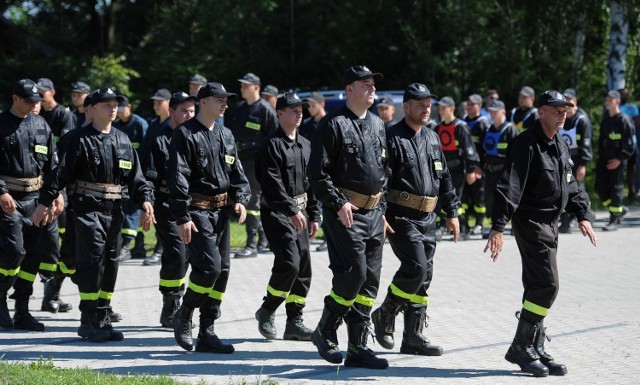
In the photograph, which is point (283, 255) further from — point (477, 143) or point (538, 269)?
point (477, 143)

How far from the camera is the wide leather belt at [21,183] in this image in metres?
10.3

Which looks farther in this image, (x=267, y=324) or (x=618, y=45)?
(x=618, y=45)

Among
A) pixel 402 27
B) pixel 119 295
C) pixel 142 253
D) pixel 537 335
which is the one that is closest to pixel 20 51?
pixel 402 27

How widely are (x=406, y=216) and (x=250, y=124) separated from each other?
657 cm

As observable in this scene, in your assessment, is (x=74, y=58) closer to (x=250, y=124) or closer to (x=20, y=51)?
(x=20, y=51)

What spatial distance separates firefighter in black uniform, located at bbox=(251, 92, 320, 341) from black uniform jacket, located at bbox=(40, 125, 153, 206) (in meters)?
1.12

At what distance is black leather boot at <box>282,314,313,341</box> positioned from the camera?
977cm

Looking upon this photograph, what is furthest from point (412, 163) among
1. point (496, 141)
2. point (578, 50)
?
point (578, 50)

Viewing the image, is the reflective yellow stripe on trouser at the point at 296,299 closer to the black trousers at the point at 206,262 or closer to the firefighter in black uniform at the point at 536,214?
the black trousers at the point at 206,262

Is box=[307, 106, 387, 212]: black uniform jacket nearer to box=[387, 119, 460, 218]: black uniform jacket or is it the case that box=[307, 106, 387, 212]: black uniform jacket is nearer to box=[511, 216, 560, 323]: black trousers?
box=[387, 119, 460, 218]: black uniform jacket

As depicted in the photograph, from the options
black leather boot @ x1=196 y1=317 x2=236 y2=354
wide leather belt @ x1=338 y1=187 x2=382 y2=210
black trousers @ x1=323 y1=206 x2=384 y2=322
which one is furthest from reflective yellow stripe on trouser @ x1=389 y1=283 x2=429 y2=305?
black leather boot @ x1=196 y1=317 x2=236 y2=354

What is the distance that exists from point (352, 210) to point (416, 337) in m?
1.30

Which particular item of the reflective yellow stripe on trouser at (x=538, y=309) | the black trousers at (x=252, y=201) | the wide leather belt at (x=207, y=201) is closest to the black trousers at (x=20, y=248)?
the wide leather belt at (x=207, y=201)

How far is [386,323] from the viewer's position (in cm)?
923
